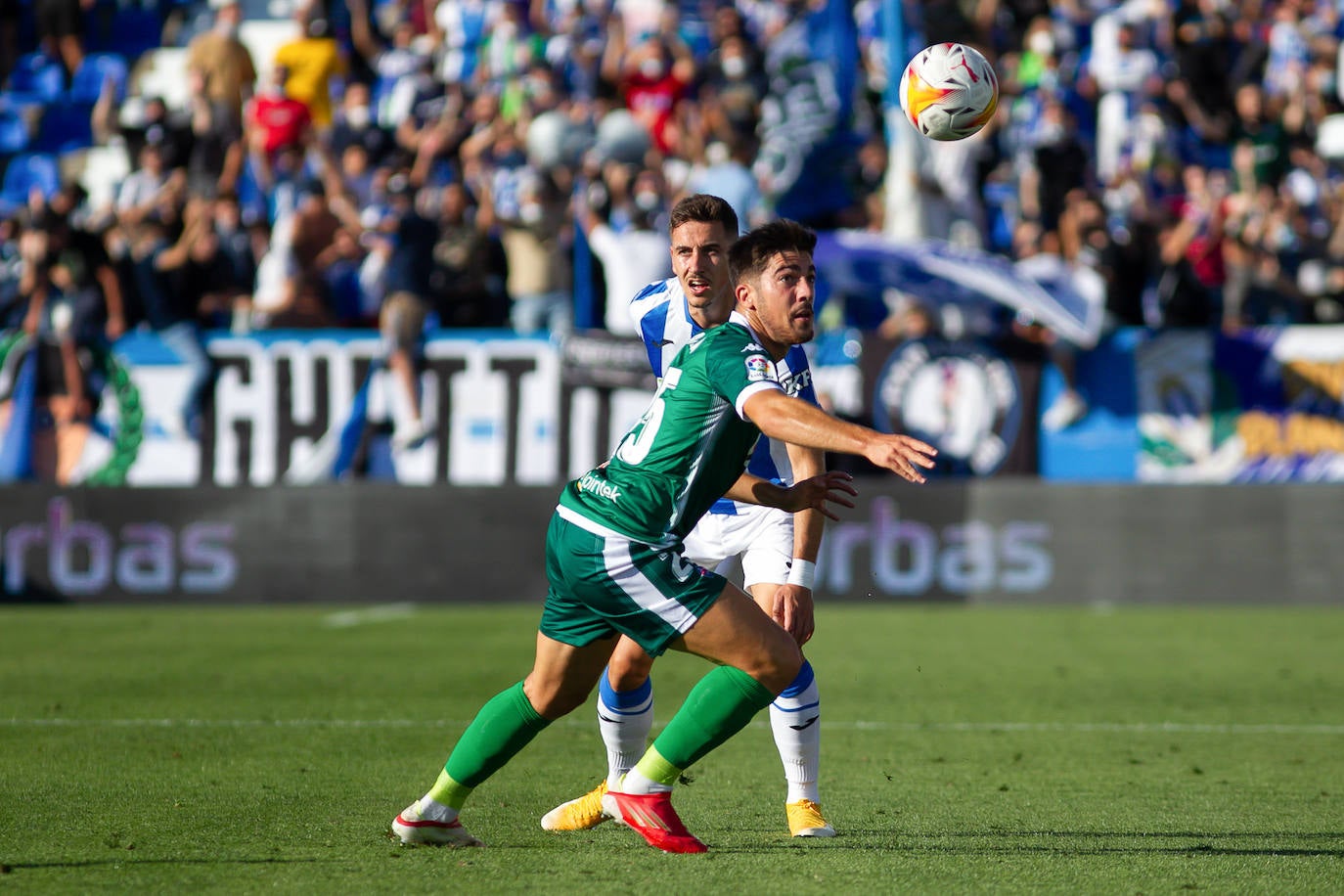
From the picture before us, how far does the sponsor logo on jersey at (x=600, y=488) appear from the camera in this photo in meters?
5.45

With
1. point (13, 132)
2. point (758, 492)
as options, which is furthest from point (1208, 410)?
point (13, 132)

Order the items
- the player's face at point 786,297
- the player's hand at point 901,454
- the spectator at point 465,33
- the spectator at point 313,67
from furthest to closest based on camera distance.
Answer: the spectator at point 465,33, the spectator at point 313,67, the player's face at point 786,297, the player's hand at point 901,454

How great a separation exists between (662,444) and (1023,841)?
6.20 ft

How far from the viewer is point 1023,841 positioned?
19.4ft

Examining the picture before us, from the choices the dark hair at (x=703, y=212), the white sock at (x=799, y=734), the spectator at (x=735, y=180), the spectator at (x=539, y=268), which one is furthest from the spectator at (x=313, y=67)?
the white sock at (x=799, y=734)

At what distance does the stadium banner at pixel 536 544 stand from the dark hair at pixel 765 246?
10.5 m

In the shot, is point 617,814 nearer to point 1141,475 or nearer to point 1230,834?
point 1230,834

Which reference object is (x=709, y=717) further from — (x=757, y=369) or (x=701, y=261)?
(x=701, y=261)

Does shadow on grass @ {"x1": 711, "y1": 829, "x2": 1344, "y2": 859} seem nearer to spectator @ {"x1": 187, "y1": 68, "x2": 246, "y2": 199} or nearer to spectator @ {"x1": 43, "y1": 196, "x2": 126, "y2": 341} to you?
spectator @ {"x1": 43, "y1": 196, "x2": 126, "y2": 341}

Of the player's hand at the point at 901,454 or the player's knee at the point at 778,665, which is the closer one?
the player's hand at the point at 901,454

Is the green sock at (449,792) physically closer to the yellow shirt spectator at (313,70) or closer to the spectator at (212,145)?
the spectator at (212,145)

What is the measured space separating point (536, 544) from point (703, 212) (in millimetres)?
10082

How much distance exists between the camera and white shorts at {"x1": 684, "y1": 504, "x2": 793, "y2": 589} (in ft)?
21.0

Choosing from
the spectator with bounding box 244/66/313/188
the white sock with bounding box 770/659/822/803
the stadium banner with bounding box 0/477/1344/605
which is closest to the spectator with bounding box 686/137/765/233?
the stadium banner with bounding box 0/477/1344/605
